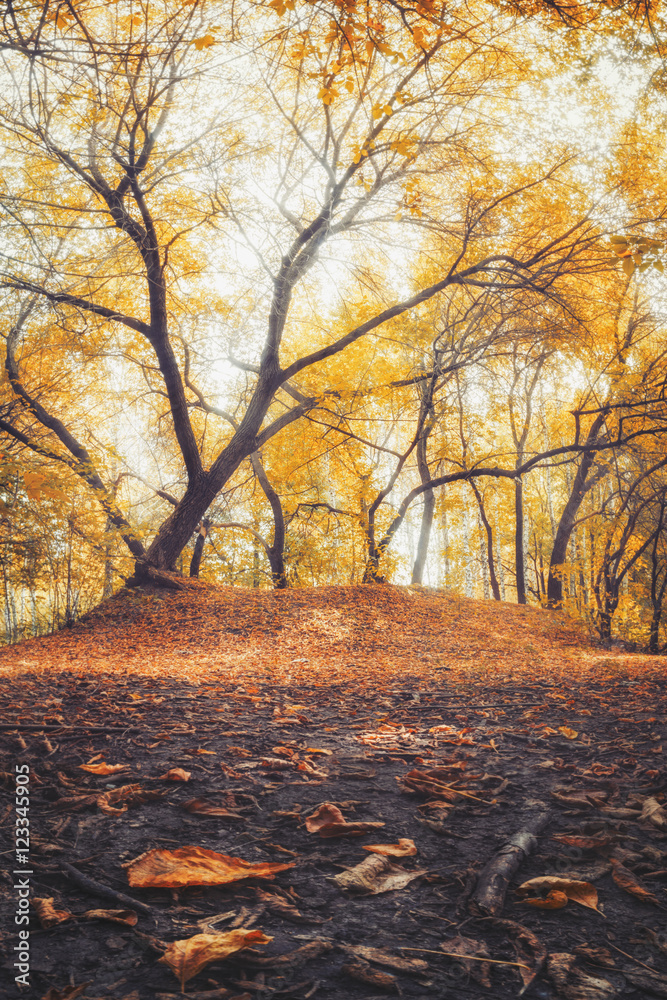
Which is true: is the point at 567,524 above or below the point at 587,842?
above

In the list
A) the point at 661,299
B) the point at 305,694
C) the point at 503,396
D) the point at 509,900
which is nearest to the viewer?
the point at 509,900

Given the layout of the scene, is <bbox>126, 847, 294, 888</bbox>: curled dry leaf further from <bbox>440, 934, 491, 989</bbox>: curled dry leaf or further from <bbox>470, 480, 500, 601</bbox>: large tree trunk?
<bbox>470, 480, 500, 601</bbox>: large tree trunk

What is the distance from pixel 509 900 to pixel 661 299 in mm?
13033

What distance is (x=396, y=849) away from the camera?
74.8 inches

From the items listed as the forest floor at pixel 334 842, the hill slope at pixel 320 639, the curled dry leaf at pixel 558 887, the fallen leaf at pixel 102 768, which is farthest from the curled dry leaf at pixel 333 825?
the hill slope at pixel 320 639

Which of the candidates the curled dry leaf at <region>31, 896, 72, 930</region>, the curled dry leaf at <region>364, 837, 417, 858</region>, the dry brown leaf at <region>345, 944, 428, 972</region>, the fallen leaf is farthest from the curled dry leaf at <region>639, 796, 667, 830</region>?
the fallen leaf

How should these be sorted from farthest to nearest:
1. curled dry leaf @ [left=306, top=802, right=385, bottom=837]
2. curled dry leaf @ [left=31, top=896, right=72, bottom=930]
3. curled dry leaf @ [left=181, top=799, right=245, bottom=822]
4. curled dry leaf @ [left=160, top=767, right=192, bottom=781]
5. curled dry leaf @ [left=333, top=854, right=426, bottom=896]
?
curled dry leaf @ [left=160, top=767, right=192, bottom=781], curled dry leaf @ [left=181, top=799, right=245, bottom=822], curled dry leaf @ [left=306, top=802, right=385, bottom=837], curled dry leaf @ [left=333, top=854, right=426, bottom=896], curled dry leaf @ [left=31, top=896, right=72, bottom=930]

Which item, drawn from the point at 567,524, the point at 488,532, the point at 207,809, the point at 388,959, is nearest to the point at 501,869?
the point at 388,959

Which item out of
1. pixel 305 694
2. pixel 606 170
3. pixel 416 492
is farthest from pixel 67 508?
pixel 606 170

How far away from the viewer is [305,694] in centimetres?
463

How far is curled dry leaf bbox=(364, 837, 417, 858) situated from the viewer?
6.13 feet

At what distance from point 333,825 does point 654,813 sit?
1188 millimetres

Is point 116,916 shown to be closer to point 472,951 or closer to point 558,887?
point 472,951

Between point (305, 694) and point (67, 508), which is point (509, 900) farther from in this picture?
point (67, 508)
